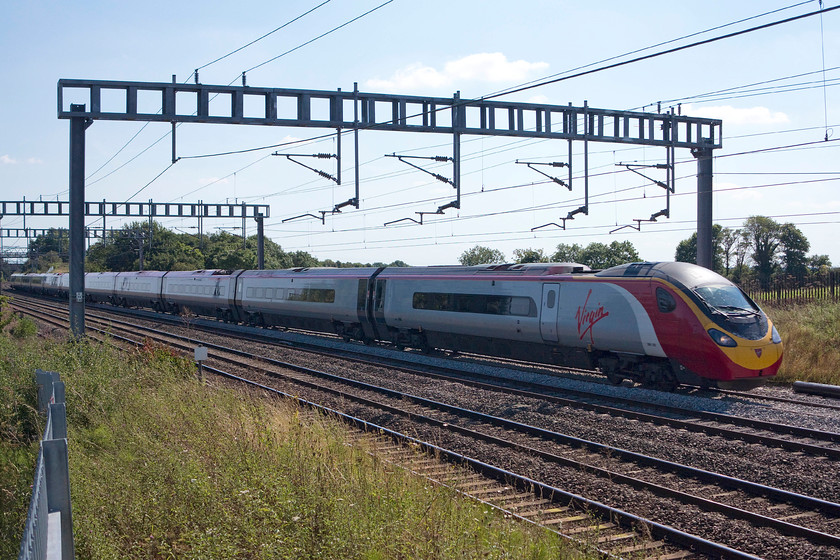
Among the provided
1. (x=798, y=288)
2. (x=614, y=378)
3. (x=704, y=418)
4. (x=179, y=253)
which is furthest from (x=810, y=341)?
(x=179, y=253)

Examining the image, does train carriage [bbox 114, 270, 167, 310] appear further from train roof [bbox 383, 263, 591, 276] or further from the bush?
train roof [bbox 383, 263, 591, 276]

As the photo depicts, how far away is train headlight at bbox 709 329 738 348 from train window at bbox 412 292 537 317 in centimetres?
486

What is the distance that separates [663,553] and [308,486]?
11.2 feet

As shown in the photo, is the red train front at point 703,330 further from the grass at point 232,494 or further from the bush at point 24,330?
the bush at point 24,330

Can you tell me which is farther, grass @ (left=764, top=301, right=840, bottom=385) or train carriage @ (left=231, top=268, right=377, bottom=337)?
train carriage @ (left=231, top=268, right=377, bottom=337)

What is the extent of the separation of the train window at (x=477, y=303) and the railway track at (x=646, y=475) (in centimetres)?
514

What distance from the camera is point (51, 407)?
5566 mm

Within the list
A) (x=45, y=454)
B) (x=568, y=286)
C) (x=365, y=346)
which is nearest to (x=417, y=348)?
(x=365, y=346)

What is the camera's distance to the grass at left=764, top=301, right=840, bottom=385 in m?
16.3

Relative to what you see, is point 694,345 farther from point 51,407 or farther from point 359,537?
point 51,407

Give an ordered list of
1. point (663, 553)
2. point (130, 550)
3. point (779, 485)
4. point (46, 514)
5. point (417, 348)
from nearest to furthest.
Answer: point (46, 514) < point (130, 550) < point (663, 553) < point (779, 485) < point (417, 348)

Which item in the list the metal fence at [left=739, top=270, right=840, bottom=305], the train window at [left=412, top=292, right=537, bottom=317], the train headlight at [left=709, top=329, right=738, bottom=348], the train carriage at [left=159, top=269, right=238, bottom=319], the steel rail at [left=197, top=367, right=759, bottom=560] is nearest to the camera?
the steel rail at [left=197, top=367, right=759, bottom=560]

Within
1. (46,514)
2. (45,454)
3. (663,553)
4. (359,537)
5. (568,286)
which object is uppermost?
(568,286)

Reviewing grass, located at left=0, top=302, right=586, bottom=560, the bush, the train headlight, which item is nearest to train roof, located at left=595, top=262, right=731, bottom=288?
the train headlight
